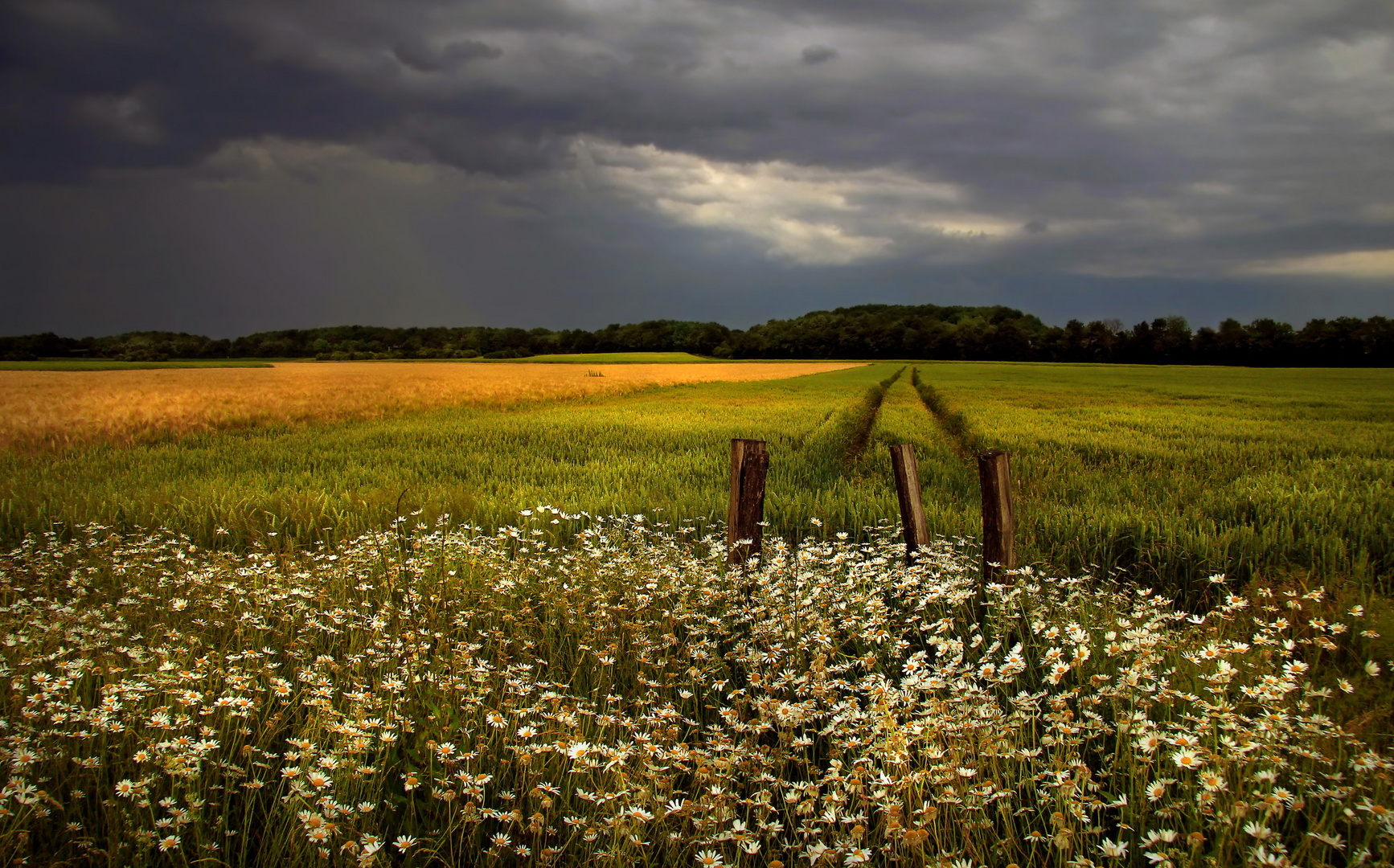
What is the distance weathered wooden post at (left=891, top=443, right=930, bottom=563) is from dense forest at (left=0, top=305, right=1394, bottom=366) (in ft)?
379

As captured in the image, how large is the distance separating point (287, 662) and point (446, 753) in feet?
6.86

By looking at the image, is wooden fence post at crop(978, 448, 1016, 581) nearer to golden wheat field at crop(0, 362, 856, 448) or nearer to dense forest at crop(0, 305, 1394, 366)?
golden wheat field at crop(0, 362, 856, 448)

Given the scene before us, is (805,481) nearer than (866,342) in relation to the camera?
Yes

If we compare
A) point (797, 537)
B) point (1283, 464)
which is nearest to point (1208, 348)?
point (1283, 464)

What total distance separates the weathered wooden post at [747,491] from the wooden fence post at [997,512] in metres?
1.80

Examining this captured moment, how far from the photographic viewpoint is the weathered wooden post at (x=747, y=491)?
588 cm

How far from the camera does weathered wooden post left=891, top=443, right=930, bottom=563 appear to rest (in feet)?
19.9

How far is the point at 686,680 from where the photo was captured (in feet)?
13.3

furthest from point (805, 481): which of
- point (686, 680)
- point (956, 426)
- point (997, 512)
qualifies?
point (956, 426)

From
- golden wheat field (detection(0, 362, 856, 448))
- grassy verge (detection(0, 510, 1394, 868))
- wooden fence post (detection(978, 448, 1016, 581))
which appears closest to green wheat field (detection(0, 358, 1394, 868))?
grassy verge (detection(0, 510, 1394, 868))

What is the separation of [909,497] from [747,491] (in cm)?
152

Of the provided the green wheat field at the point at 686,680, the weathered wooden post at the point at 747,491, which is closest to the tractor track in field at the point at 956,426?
the green wheat field at the point at 686,680

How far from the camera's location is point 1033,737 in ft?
10.1

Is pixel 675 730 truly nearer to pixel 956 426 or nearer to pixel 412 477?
pixel 412 477
